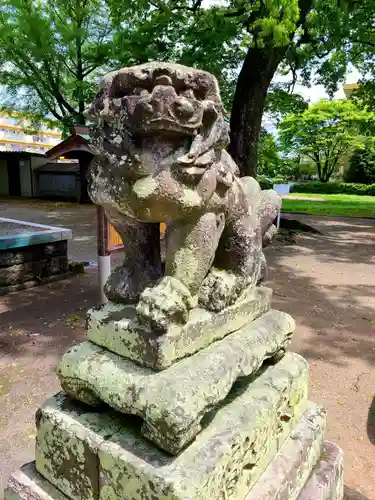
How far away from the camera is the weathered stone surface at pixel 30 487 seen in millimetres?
1424

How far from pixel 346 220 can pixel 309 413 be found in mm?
12351

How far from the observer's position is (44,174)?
1956 centimetres

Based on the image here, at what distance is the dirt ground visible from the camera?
2547 mm

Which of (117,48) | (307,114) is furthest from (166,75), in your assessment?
(307,114)

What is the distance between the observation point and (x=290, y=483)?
1.56m

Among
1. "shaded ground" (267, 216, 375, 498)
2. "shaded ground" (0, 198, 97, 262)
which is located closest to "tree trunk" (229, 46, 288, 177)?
"shaded ground" (267, 216, 375, 498)

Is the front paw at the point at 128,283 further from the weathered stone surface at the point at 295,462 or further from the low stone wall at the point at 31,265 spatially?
the low stone wall at the point at 31,265

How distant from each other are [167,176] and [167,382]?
623 millimetres

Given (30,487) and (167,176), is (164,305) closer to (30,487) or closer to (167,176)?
(167,176)

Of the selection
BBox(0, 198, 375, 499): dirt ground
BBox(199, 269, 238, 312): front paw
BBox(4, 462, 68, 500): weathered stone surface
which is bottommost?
BBox(0, 198, 375, 499): dirt ground

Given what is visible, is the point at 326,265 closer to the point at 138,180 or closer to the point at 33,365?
the point at 33,365

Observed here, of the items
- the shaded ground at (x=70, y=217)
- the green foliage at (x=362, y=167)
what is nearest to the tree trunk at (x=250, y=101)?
the shaded ground at (x=70, y=217)

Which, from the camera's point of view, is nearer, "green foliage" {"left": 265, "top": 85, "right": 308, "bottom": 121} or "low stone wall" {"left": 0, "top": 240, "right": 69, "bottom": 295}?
"low stone wall" {"left": 0, "top": 240, "right": 69, "bottom": 295}

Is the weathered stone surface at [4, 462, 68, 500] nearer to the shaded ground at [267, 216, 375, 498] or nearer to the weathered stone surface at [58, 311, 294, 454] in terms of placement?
the weathered stone surface at [58, 311, 294, 454]
